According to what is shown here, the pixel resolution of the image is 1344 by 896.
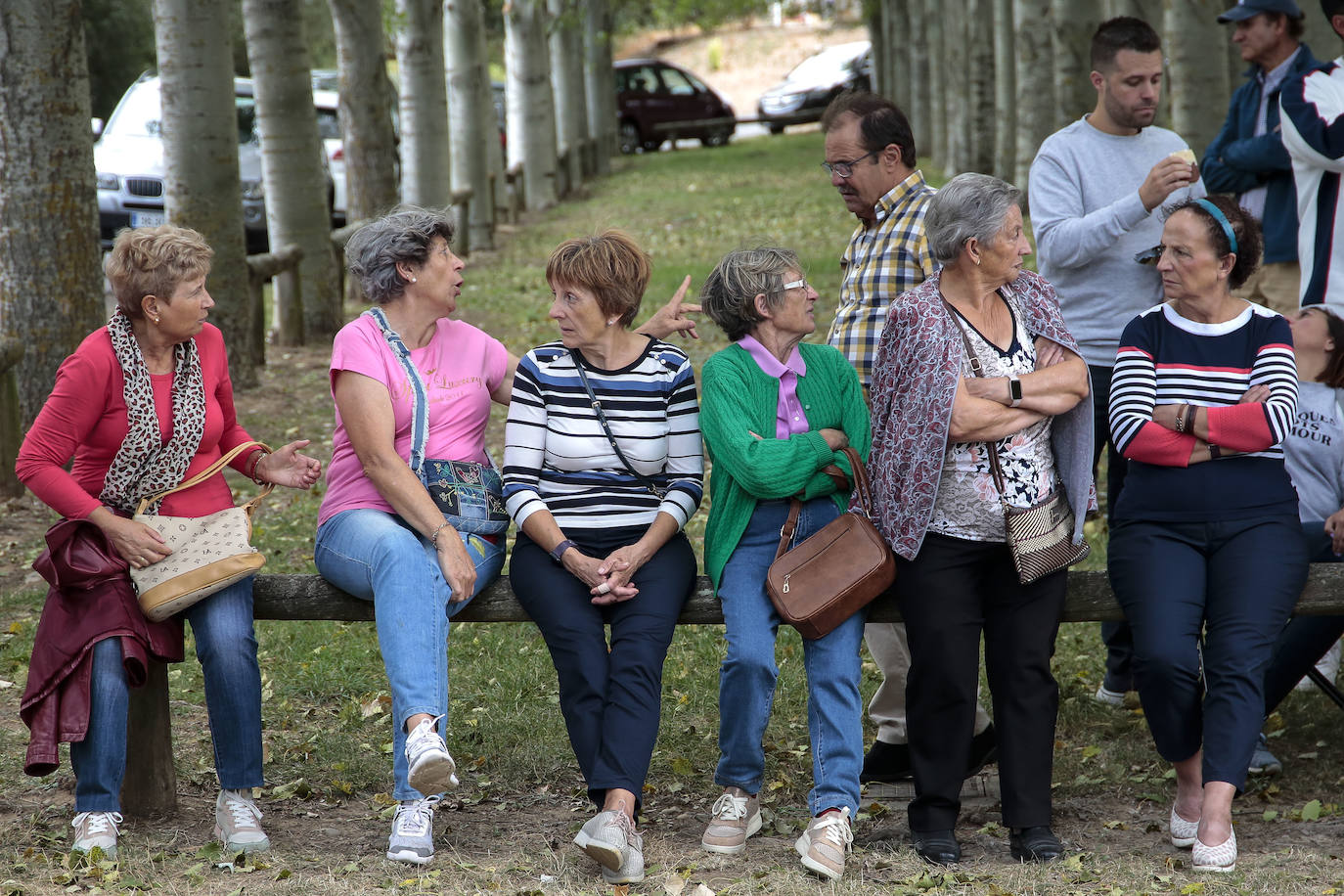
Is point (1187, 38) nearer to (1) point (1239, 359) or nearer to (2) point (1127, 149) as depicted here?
Answer: (2) point (1127, 149)

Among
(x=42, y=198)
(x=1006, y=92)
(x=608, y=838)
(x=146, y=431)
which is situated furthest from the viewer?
(x=1006, y=92)

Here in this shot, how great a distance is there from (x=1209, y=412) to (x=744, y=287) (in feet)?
4.39

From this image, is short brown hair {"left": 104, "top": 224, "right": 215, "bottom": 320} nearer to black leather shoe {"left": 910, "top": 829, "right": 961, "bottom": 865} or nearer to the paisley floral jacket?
the paisley floral jacket

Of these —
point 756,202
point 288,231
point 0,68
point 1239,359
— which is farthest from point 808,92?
point 1239,359

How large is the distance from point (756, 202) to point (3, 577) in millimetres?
16146

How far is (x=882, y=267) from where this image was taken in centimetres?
454

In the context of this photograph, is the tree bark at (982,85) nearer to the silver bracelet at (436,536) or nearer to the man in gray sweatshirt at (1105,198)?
the man in gray sweatshirt at (1105,198)

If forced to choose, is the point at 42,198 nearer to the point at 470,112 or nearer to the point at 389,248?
the point at 389,248

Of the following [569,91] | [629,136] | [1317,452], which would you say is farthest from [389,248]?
[629,136]

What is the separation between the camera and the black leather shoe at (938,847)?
3922 millimetres

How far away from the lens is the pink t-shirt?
4293mm

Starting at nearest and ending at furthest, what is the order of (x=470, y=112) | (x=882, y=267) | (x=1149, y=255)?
1. (x=882, y=267)
2. (x=1149, y=255)
3. (x=470, y=112)

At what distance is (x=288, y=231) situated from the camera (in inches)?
447

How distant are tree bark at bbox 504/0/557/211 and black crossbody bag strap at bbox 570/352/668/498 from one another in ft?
57.2
